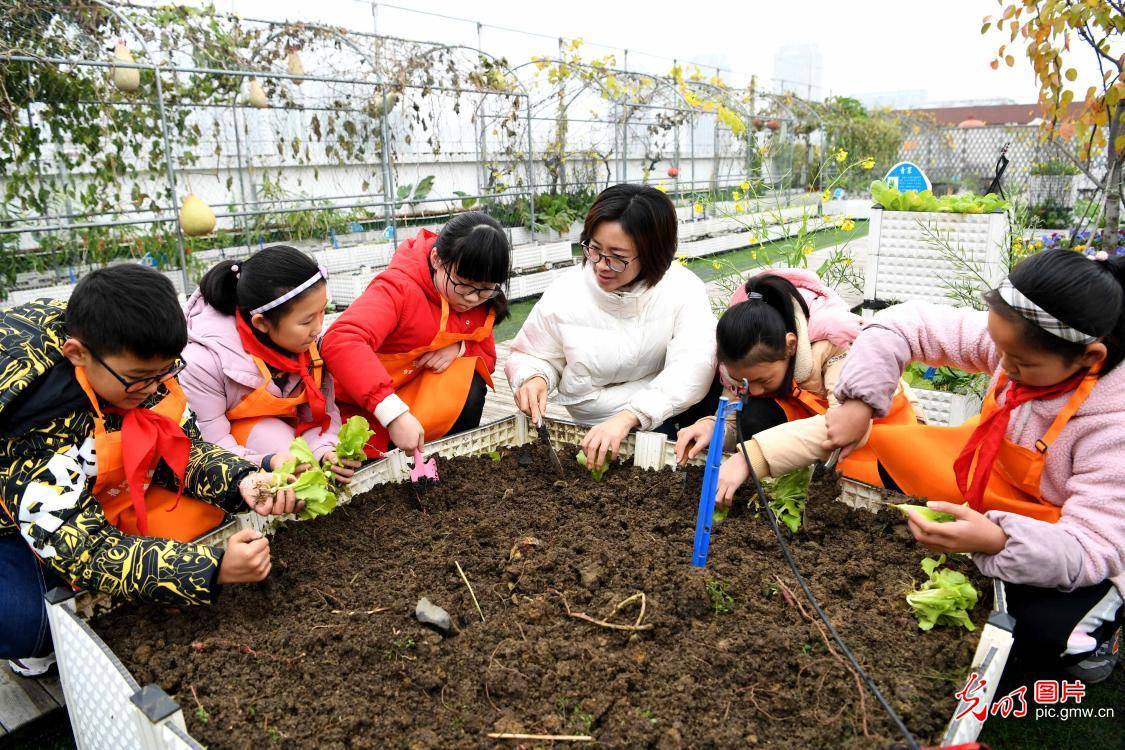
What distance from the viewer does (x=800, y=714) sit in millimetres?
1472

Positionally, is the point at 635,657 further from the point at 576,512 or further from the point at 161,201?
the point at 161,201

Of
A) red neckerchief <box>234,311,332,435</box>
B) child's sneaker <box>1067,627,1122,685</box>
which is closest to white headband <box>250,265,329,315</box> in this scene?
red neckerchief <box>234,311,332,435</box>

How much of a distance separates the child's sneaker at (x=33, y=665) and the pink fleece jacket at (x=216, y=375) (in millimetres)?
748

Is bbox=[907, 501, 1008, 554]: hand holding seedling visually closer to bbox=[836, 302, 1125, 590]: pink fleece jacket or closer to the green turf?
bbox=[836, 302, 1125, 590]: pink fleece jacket

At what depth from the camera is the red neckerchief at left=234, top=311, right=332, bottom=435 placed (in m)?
2.56

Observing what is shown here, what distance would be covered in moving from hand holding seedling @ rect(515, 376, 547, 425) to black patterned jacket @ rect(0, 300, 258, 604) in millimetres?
1200

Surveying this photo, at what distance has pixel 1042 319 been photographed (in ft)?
5.55

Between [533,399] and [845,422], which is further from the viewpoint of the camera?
[533,399]

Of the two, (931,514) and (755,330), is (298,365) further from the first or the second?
(931,514)

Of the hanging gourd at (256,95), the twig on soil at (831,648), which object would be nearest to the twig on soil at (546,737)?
the twig on soil at (831,648)

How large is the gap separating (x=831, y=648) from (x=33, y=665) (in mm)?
2092

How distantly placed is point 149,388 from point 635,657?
1.32 meters

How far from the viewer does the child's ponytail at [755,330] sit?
235 centimetres

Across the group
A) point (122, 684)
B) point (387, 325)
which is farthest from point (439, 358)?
point (122, 684)
